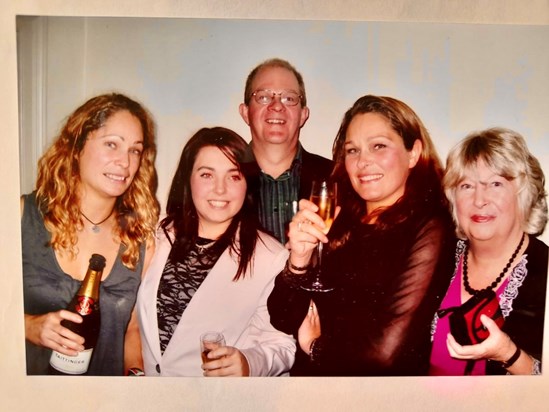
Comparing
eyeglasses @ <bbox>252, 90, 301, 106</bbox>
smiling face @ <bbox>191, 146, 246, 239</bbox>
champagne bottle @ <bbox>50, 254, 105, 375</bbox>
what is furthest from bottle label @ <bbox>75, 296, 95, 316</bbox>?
eyeglasses @ <bbox>252, 90, 301, 106</bbox>

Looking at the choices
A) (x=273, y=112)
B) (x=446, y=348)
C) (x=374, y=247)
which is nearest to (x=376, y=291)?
(x=374, y=247)

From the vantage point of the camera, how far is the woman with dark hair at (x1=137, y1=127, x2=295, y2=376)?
153cm

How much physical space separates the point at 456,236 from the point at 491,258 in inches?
5.6

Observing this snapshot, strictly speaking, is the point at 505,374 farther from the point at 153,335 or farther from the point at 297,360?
the point at 153,335

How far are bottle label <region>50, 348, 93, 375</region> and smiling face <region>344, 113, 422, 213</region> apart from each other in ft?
3.44

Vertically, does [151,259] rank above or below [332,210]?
below

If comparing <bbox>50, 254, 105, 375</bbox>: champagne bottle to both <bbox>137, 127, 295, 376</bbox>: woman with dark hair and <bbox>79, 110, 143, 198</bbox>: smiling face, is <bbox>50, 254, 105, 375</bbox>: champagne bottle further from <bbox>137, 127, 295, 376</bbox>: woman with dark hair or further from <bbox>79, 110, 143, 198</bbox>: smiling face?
<bbox>79, 110, 143, 198</bbox>: smiling face

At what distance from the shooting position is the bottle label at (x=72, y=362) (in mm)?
1595

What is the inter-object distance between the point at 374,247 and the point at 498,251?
42 centimetres

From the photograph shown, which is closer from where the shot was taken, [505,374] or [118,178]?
[118,178]

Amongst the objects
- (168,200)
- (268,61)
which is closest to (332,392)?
(168,200)

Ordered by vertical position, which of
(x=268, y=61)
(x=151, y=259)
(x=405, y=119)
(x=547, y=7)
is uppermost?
(x=547, y=7)

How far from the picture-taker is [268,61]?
153 centimetres

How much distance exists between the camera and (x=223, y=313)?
5.20ft
